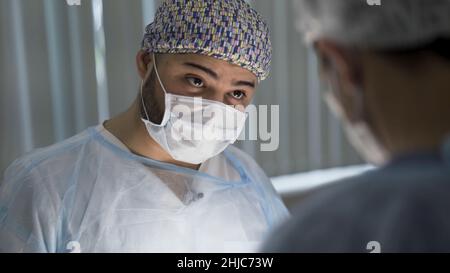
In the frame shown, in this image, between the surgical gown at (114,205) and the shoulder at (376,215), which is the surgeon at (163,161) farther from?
the shoulder at (376,215)

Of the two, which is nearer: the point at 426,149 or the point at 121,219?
the point at 426,149

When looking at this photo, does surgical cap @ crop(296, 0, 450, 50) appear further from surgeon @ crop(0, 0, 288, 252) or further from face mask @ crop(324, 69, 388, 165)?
surgeon @ crop(0, 0, 288, 252)

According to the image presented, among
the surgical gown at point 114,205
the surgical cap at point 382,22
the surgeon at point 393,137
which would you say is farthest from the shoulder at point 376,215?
the surgical gown at point 114,205

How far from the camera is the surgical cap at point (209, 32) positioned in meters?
1.28

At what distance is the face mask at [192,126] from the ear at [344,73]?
23.4 inches

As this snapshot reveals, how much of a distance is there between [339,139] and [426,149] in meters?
1.86

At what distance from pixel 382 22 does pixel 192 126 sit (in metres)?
0.72

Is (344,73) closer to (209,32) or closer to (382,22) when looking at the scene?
(382,22)

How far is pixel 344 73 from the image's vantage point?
669 mm

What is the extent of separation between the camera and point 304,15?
0.75 m

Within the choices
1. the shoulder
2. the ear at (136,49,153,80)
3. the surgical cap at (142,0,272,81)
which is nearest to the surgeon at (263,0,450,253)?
the shoulder

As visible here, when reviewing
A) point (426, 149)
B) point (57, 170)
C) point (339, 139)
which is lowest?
point (339, 139)
